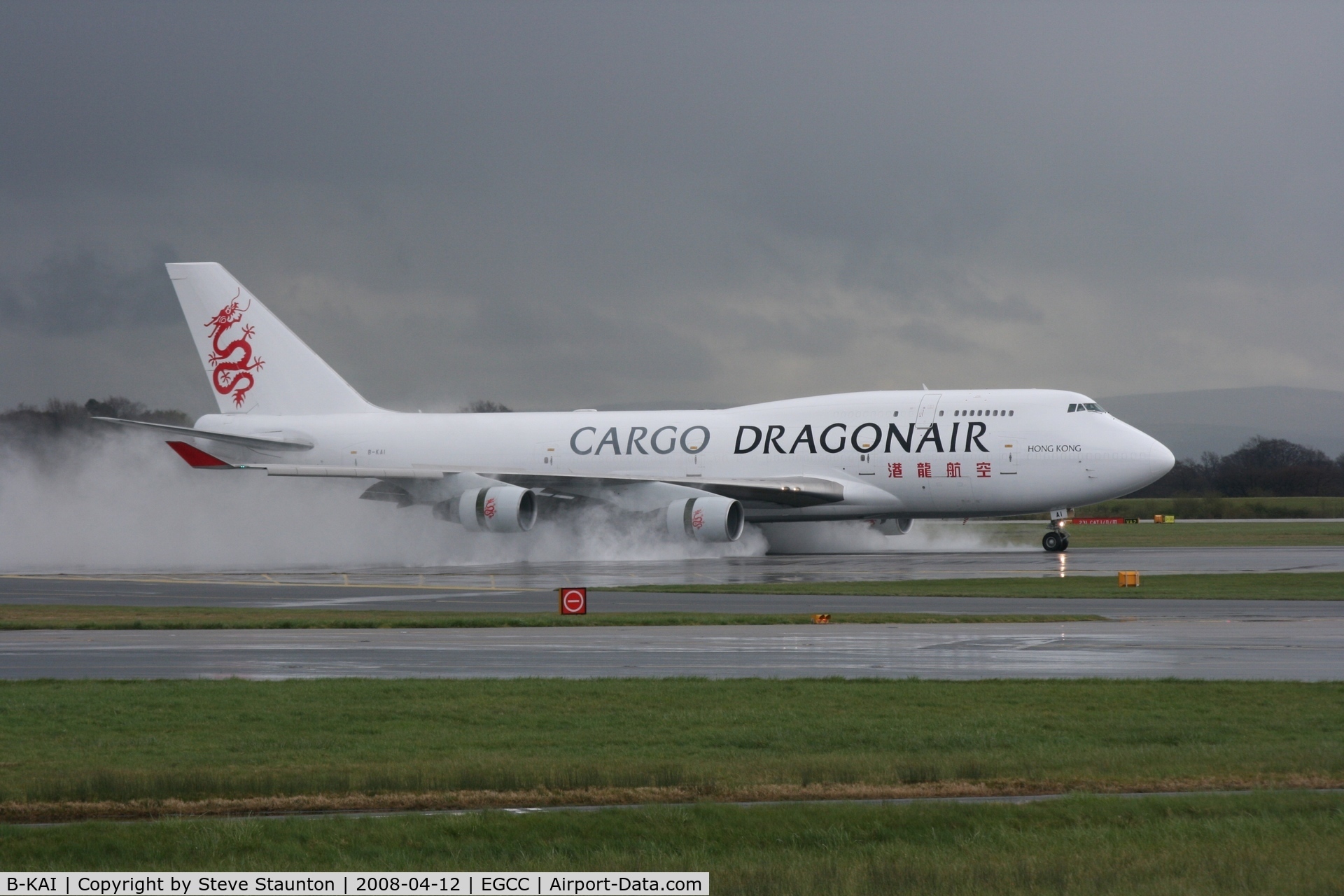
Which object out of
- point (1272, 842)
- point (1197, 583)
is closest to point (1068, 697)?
point (1272, 842)

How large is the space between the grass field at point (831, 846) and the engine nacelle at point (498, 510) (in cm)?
3745

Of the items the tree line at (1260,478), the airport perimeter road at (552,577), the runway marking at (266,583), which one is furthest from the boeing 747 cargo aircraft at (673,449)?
the tree line at (1260,478)

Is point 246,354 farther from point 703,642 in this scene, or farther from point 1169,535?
point 1169,535

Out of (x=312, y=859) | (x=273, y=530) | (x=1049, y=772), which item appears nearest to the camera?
(x=312, y=859)

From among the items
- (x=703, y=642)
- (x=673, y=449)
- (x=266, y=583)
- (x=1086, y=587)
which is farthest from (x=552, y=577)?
(x=703, y=642)

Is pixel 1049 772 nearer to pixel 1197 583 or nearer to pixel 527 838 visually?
pixel 527 838

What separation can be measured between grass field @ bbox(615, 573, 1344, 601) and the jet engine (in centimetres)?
1663

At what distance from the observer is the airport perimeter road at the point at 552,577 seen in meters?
30.2

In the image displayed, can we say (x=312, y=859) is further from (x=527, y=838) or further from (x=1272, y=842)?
(x=1272, y=842)

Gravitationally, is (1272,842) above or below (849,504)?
below

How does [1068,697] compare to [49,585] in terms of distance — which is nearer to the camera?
[1068,697]

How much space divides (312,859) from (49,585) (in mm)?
31234

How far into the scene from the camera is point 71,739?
1238 cm

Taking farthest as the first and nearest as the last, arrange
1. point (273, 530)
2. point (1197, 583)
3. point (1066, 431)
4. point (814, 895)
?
point (273, 530), point (1066, 431), point (1197, 583), point (814, 895)
